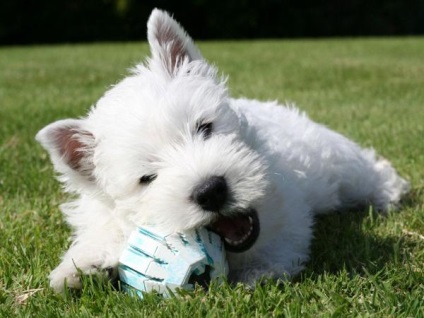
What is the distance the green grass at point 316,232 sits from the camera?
276cm

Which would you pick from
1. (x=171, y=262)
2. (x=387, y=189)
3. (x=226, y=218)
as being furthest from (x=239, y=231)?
(x=387, y=189)

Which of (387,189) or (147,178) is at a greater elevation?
(147,178)

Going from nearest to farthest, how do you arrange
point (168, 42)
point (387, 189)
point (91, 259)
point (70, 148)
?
point (91, 259), point (70, 148), point (168, 42), point (387, 189)

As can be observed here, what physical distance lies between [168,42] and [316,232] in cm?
142

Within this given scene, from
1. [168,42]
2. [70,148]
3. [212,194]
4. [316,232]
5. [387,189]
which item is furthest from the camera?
[387,189]

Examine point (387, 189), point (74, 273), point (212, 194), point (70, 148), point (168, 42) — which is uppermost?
point (168, 42)

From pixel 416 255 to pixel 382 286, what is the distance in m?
0.55

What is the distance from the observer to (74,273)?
9.89 feet

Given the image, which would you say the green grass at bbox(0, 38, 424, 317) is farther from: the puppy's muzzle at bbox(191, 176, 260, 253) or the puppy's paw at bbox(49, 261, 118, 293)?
the puppy's muzzle at bbox(191, 176, 260, 253)

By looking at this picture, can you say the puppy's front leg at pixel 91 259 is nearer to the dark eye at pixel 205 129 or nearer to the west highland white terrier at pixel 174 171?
the west highland white terrier at pixel 174 171

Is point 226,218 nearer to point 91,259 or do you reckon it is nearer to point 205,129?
point 205,129

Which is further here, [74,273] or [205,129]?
[205,129]

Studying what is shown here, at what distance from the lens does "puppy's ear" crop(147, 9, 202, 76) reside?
354cm

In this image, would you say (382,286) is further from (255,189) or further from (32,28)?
(32,28)
